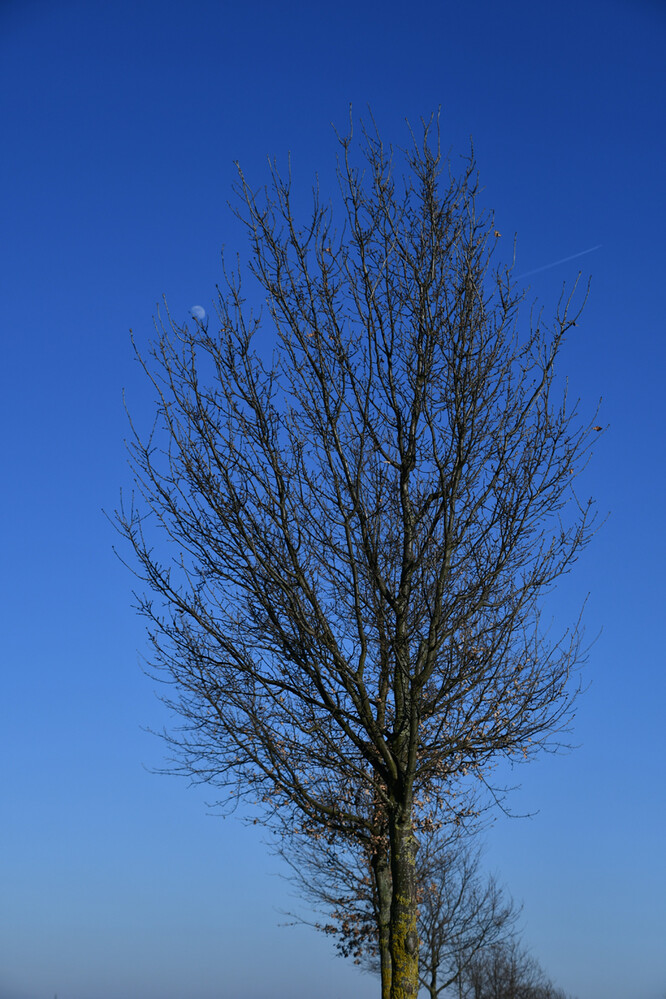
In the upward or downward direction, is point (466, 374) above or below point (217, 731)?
above

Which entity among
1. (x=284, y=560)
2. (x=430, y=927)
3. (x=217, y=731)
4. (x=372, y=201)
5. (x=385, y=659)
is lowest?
(x=430, y=927)

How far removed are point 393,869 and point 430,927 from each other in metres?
18.4

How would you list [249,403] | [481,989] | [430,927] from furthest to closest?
[481,989] → [430,927] → [249,403]

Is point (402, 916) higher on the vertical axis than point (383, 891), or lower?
lower

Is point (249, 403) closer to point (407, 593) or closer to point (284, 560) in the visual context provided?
point (284, 560)

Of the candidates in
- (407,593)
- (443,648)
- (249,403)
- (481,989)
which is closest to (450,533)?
(407,593)

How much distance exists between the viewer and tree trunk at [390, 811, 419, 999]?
6355mm

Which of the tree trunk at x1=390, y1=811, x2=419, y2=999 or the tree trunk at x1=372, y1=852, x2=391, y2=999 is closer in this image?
the tree trunk at x1=390, y1=811, x2=419, y2=999

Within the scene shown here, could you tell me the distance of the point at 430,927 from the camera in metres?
22.7

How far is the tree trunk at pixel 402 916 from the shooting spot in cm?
636

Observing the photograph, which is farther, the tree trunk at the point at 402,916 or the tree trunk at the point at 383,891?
the tree trunk at the point at 383,891

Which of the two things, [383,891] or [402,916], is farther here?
[383,891]

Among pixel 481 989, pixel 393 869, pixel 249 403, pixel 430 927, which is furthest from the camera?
pixel 481 989

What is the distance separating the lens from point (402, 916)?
250 inches
